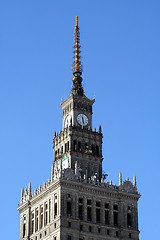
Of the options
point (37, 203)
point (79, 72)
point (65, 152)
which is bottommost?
point (37, 203)

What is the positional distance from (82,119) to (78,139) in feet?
18.5

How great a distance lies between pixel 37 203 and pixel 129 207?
18696 millimetres

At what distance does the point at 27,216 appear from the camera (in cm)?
15325

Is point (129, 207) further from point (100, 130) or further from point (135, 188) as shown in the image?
point (100, 130)

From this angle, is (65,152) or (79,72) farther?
(79,72)

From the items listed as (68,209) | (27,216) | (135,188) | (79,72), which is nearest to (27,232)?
(27,216)

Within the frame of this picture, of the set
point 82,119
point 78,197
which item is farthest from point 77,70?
point 78,197

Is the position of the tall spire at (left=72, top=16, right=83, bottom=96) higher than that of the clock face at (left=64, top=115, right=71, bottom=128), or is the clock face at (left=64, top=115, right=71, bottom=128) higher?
the tall spire at (left=72, top=16, right=83, bottom=96)

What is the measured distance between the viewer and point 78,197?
14525cm

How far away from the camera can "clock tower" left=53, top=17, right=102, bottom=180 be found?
15450cm

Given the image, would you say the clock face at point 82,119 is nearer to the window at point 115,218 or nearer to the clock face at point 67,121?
the clock face at point 67,121

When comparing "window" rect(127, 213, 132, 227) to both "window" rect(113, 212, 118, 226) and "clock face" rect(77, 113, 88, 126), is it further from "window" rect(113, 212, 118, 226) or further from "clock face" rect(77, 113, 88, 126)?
"clock face" rect(77, 113, 88, 126)

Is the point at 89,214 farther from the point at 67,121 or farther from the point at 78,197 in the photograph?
the point at 67,121

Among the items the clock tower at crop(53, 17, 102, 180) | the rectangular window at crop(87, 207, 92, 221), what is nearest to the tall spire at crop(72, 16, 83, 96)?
the clock tower at crop(53, 17, 102, 180)
